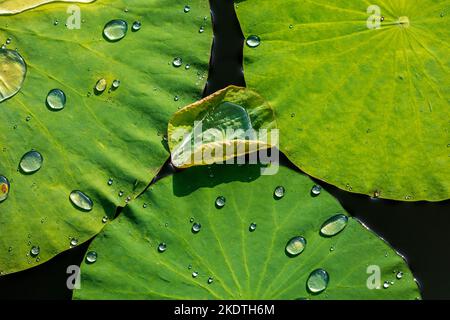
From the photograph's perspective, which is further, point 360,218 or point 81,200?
point 360,218

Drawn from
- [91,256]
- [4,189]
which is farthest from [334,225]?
[4,189]

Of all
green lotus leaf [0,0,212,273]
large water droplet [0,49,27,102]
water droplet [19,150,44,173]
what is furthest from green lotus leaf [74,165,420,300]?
large water droplet [0,49,27,102]

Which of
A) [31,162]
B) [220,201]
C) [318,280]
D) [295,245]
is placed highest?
[31,162]

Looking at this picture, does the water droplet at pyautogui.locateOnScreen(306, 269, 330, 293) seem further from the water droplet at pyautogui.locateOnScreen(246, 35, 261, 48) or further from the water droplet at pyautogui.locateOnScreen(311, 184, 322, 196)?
the water droplet at pyautogui.locateOnScreen(246, 35, 261, 48)

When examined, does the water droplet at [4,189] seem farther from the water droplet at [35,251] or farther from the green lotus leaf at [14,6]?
the green lotus leaf at [14,6]

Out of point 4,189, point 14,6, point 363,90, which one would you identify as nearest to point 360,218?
point 363,90

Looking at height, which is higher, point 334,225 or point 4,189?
point 4,189

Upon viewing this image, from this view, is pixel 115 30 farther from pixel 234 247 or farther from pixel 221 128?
pixel 234 247

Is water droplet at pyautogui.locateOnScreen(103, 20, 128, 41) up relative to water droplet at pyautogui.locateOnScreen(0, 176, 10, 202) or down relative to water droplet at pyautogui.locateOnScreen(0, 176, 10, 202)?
up
